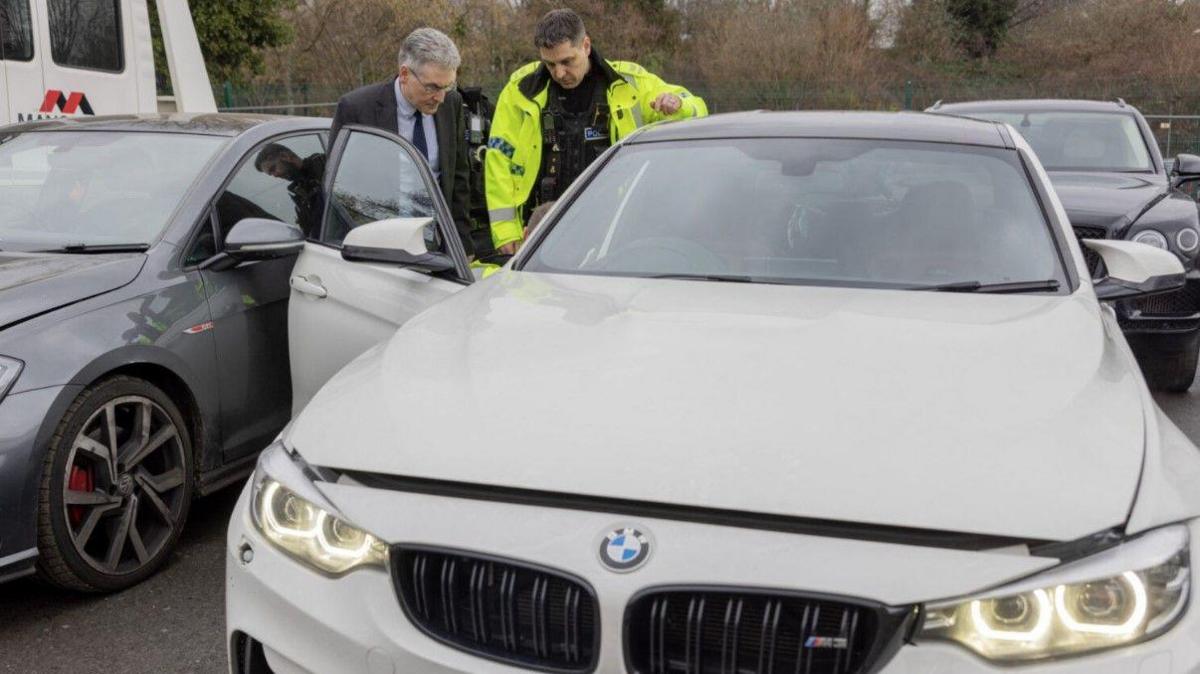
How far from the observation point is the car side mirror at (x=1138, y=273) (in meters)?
3.34

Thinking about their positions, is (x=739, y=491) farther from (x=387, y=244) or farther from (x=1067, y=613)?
(x=387, y=244)

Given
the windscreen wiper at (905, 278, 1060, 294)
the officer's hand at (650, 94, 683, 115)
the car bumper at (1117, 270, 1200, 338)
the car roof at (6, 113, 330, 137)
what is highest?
the officer's hand at (650, 94, 683, 115)

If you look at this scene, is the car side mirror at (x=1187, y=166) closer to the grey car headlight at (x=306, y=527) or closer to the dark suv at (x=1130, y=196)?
the dark suv at (x=1130, y=196)

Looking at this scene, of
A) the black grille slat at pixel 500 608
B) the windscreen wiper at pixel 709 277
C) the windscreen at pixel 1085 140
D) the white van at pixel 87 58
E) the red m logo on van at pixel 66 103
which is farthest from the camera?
the red m logo on van at pixel 66 103

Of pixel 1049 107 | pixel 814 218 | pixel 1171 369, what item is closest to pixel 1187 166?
pixel 1049 107

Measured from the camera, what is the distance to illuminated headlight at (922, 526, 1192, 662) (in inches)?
69.7

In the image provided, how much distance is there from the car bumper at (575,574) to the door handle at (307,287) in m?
1.90

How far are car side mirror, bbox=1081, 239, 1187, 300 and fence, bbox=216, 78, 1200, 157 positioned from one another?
65.7ft

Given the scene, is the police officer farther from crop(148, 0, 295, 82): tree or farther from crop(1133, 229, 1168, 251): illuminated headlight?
crop(148, 0, 295, 82): tree

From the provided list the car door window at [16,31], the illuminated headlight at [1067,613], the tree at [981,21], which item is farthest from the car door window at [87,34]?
the tree at [981,21]

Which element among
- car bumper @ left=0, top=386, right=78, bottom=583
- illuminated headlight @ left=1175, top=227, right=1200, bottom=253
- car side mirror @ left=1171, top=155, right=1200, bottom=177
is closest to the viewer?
car bumper @ left=0, top=386, right=78, bottom=583

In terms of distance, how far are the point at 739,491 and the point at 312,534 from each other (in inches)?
31.6

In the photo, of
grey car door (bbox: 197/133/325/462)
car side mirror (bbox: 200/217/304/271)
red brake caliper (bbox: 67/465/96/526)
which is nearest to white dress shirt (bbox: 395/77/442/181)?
grey car door (bbox: 197/133/325/462)

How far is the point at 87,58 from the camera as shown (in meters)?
9.38
